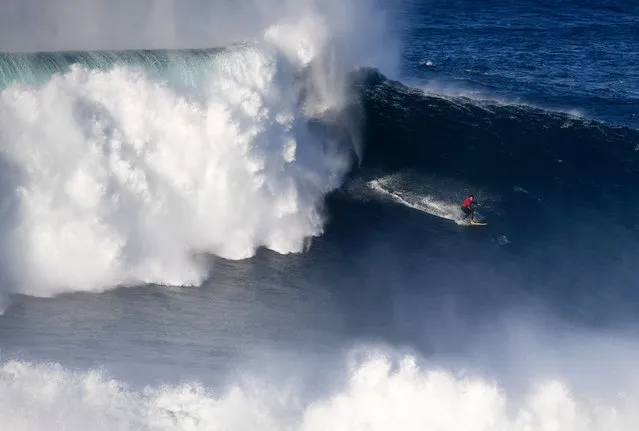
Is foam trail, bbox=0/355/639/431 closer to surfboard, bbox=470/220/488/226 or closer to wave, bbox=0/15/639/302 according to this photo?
wave, bbox=0/15/639/302

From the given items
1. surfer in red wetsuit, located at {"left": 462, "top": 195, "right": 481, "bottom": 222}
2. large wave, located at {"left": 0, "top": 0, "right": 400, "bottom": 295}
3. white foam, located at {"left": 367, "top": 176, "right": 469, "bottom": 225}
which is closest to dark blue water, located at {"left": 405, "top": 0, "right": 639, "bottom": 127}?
white foam, located at {"left": 367, "top": 176, "right": 469, "bottom": 225}

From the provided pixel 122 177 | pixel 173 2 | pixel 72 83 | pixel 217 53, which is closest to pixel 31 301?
pixel 122 177

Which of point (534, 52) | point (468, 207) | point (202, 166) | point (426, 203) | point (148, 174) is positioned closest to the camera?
point (148, 174)

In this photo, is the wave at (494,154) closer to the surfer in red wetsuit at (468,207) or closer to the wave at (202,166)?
the wave at (202,166)

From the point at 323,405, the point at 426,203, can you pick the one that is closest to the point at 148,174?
the point at 323,405

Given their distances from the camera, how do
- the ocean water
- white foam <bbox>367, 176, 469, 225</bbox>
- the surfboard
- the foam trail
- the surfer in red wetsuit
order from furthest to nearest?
white foam <bbox>367, 176, 469, 225</bbox>
the surfboard
the surfer in red wetsuit
the ocean water
the foam trail

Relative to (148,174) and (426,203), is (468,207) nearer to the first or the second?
(426,203)

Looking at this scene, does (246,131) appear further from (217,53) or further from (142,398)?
(142,398)
